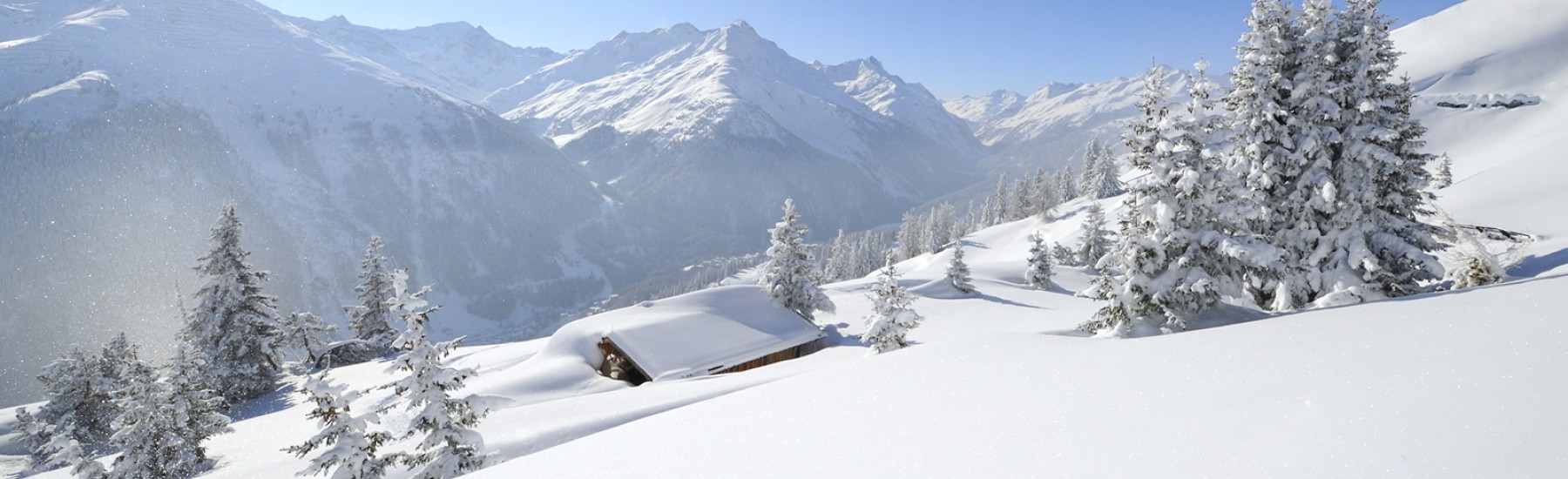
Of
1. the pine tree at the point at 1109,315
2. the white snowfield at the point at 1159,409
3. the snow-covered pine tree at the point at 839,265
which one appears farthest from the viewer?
the snow-covered pine tree at the point at 839,265

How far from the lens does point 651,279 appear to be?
190m

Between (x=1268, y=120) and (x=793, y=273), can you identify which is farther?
(x=793, y=273)

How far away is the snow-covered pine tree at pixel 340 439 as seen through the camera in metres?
10.5

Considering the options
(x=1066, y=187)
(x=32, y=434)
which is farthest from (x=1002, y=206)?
(x=32, y=434)

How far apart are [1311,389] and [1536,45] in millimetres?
105779

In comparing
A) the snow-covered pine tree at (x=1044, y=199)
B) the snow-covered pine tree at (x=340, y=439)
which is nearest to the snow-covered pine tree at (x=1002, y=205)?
the snow-covered pine tree at (x=1044, y=199)

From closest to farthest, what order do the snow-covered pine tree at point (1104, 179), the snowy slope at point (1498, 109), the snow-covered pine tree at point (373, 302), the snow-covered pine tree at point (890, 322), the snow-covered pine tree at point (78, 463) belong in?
the snow-covered pine tree at point (78, 463) → the snowy slope at point (1498, 109) → the snow-covered pine tree at point (890, 322) → the snow-covered pine tree at point (373, 302) → the snow-covered pine tree at point (1104, 179)

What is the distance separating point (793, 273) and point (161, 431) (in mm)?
25312

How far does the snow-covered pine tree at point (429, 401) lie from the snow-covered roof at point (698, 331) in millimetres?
12153

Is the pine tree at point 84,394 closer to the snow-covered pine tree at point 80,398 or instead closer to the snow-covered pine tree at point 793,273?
the snow-covered pine tree at point 80,398

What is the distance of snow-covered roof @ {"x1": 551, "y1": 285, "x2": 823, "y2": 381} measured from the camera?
82.6 ft

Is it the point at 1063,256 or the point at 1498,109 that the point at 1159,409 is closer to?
the point at 1063,256

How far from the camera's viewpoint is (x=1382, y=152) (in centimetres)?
1412

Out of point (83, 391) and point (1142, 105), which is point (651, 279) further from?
point (1142, 105)
